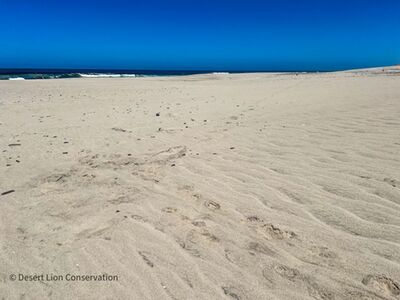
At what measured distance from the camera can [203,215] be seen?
3.13 metres

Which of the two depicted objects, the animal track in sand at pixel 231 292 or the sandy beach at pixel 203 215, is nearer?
the animal track in sand at pixel 231 292

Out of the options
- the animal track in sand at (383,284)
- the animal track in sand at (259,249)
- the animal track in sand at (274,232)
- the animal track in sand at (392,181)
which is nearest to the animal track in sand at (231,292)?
the animal track in sand at (259,249)

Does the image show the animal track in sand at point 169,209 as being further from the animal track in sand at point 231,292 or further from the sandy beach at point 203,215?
the animal track in sand at point 231,292

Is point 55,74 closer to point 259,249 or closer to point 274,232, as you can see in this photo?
point 274,232

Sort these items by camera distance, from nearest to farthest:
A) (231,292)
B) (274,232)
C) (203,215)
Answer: (231,292) < (274,232) < (203,215)

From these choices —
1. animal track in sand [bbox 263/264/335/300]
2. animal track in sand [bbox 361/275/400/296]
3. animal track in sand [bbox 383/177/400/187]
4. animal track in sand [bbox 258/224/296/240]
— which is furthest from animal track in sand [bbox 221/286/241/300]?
animal track in sand [bbox 383/177/400/187]

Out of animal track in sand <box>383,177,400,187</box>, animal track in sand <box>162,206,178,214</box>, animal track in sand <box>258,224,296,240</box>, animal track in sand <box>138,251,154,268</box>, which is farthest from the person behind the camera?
animal track in sand <box>383,177,400,187</box>

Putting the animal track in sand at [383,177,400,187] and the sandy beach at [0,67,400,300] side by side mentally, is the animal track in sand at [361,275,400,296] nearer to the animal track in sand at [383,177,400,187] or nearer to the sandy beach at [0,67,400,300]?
the sandy beach at [0,67,400,300]

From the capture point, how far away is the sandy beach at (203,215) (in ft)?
7.47

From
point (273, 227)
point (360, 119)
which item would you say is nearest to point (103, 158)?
point (273, 227)

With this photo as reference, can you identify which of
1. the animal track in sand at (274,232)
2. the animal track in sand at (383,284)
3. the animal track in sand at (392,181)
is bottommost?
the animal track in sand at (274,232)

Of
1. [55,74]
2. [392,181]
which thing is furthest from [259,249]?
[55,74]

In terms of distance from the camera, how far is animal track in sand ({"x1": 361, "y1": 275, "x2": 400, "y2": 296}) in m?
2.15

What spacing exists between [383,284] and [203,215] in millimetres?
1483
